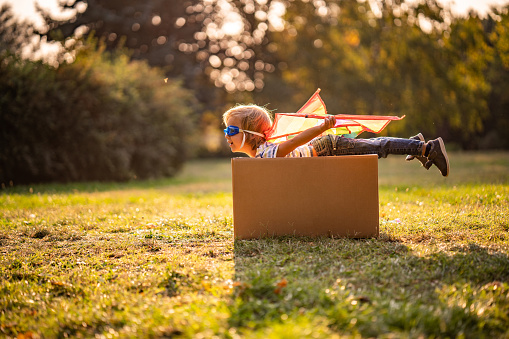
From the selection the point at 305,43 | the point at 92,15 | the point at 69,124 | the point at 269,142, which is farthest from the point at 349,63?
the point at 269,142

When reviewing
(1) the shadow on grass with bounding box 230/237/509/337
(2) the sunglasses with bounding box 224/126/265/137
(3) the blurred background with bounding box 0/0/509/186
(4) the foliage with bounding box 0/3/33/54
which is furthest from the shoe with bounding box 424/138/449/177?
(4) the foliage with bounding box 0/3/33/54

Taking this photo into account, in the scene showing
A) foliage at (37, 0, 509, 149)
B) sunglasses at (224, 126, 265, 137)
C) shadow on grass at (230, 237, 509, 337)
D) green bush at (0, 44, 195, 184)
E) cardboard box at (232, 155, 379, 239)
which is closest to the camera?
shadow on grass at (230, 237, 509, 337)

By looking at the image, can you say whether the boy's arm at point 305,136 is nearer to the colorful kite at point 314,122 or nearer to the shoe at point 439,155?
the colorful kite at point 314,122

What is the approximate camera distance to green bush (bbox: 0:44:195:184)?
9.44 m

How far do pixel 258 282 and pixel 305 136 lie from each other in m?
1.43

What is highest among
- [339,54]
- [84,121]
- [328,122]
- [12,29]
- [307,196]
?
[339,54]

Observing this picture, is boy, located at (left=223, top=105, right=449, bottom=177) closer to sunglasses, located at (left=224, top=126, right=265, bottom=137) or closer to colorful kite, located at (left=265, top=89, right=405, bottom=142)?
sunglasses, located at (left=224, top=126, right=265, bottom=137)

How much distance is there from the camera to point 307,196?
3.46 meters

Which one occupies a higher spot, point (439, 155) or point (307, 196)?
point (439, 155)

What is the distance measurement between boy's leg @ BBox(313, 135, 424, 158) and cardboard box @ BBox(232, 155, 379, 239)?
0.35m

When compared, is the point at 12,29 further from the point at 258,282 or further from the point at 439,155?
the point at 258,282

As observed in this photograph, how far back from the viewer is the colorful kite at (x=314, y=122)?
3734 mm

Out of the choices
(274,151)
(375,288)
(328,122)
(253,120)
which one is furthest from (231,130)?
(375,288)

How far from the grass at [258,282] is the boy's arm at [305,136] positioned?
2.34 ft
